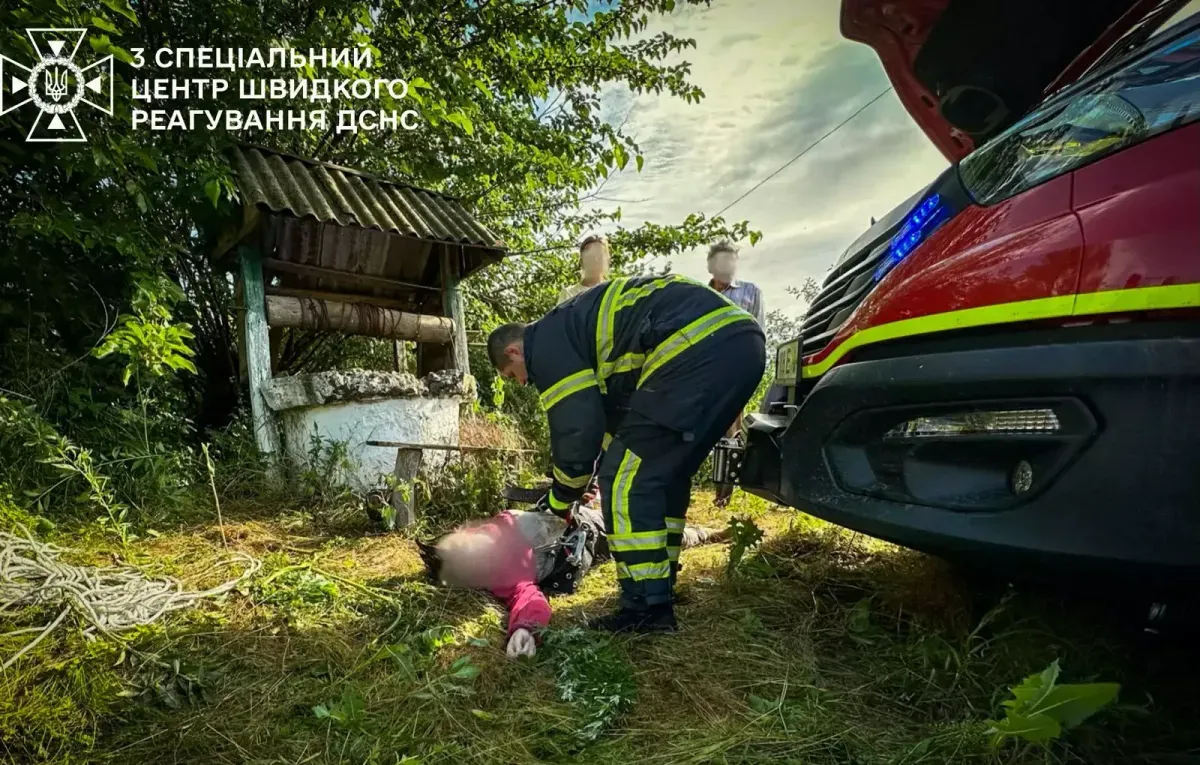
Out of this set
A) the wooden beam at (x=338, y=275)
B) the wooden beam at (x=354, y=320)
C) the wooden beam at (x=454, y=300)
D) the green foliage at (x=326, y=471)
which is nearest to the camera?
the green foliage at (x=326, y=471)

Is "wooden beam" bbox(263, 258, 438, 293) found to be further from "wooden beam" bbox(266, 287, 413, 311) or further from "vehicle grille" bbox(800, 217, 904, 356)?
"vehicle grille" bbox(800, 217, 904, 356)

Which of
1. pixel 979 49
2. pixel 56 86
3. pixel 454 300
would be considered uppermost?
pixel 56 86

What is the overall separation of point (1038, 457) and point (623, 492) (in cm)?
139

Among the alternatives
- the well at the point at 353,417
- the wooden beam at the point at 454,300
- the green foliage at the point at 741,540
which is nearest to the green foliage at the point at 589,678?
the green foliage at the point at 741,540

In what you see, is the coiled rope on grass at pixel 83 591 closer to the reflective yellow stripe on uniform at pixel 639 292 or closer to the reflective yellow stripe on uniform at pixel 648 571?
the reflective yellow stripe on uniform at pixel 648 571

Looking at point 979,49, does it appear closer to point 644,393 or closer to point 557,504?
point 644,393

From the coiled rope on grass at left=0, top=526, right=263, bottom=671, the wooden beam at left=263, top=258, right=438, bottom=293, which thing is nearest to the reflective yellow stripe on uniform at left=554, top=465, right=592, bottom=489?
the coiled rope on grass at left=0, top=526, right=263, bottom=671

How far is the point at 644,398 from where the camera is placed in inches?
92.7

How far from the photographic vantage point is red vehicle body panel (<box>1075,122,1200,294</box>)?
3.31 ft

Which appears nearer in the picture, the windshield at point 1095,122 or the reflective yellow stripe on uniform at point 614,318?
the windshield at point 1095,122

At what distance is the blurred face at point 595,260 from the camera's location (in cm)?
439

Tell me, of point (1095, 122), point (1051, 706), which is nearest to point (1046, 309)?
point (1095, 122)

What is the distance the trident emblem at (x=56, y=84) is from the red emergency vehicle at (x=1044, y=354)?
12.5 ft

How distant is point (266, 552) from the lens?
3082 millimetres
